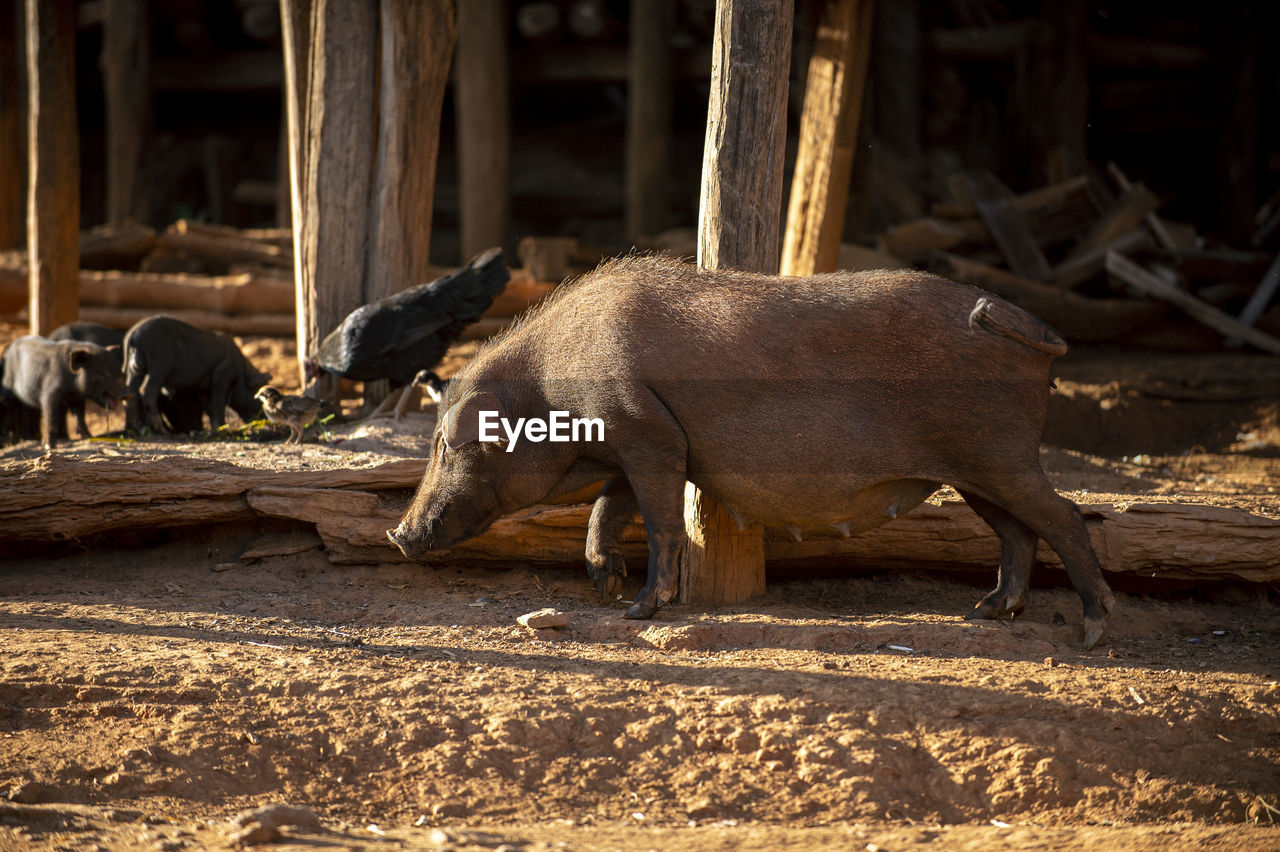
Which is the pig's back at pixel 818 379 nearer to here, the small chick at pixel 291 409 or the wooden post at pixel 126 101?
the small chick at pixel 291 409

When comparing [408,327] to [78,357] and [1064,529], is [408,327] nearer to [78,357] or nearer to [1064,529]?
[78,357]

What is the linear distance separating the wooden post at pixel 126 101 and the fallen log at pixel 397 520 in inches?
317

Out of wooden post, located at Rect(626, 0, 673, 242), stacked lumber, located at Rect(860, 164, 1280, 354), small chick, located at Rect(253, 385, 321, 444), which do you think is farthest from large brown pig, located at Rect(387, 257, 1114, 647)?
wooden post, located at Rect(626, 0, 673, 242)

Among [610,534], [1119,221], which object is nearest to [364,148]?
[610,534]

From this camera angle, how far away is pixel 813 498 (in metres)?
5.09

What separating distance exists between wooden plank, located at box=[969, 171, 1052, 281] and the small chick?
25.7 feet

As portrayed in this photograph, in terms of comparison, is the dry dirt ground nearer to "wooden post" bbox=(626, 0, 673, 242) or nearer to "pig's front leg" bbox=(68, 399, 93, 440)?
"pig's front leg" bbox=(68, 399, 93, 440)

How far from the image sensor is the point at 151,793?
369cm

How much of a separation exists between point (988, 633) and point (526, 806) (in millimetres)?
2369

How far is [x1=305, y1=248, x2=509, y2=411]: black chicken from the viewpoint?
705 cm

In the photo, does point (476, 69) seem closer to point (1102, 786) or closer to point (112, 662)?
point (112, 662)

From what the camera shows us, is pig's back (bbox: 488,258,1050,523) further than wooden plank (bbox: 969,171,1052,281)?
No

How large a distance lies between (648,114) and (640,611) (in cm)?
837

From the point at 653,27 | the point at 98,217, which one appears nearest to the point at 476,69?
the point at 653,27
